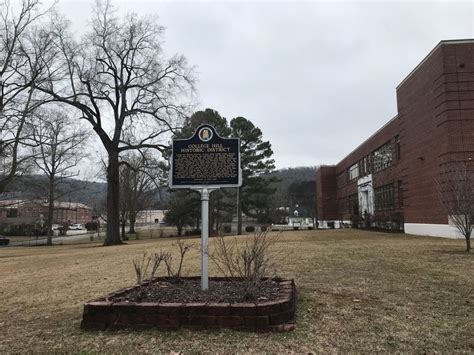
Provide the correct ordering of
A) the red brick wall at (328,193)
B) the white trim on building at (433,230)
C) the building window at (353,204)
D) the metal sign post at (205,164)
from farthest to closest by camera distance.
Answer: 1. the red brick wall at (328,193)
2. the building window at (353,204)
3. the white trim on building at (433,230)
4. the metal sign post at (205,164)

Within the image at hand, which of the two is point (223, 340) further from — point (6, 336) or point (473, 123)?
point (473, 123)

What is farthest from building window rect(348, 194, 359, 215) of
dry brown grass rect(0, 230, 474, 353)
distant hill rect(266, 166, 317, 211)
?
dry brown grass rect(0, 230, 474, 353)

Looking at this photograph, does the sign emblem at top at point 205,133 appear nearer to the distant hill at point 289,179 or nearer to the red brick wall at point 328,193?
the red brick wall at point 328,193

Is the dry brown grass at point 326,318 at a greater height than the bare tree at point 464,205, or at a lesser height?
lesser

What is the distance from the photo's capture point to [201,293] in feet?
20.4

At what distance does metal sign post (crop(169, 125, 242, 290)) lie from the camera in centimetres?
688

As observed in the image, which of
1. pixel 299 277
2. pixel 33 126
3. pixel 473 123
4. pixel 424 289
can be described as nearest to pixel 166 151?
pixel 33 126

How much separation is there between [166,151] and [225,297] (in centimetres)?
2825

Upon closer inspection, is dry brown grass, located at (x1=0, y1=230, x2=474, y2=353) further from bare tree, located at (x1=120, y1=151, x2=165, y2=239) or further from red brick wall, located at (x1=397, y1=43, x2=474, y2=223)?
bare tree, located at (x1=120, y1=151, x2=165, y2=239)

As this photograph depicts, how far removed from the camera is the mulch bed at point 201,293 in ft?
18.6

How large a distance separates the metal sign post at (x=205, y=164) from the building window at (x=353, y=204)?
47909 mm

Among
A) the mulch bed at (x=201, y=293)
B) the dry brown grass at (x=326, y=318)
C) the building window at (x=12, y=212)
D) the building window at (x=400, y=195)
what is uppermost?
the building window at (x=12, y=212)

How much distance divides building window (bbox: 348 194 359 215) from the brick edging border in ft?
162

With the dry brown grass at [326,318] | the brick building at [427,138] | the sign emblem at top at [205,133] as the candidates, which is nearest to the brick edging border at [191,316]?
the dry brown grass at [326,318]
